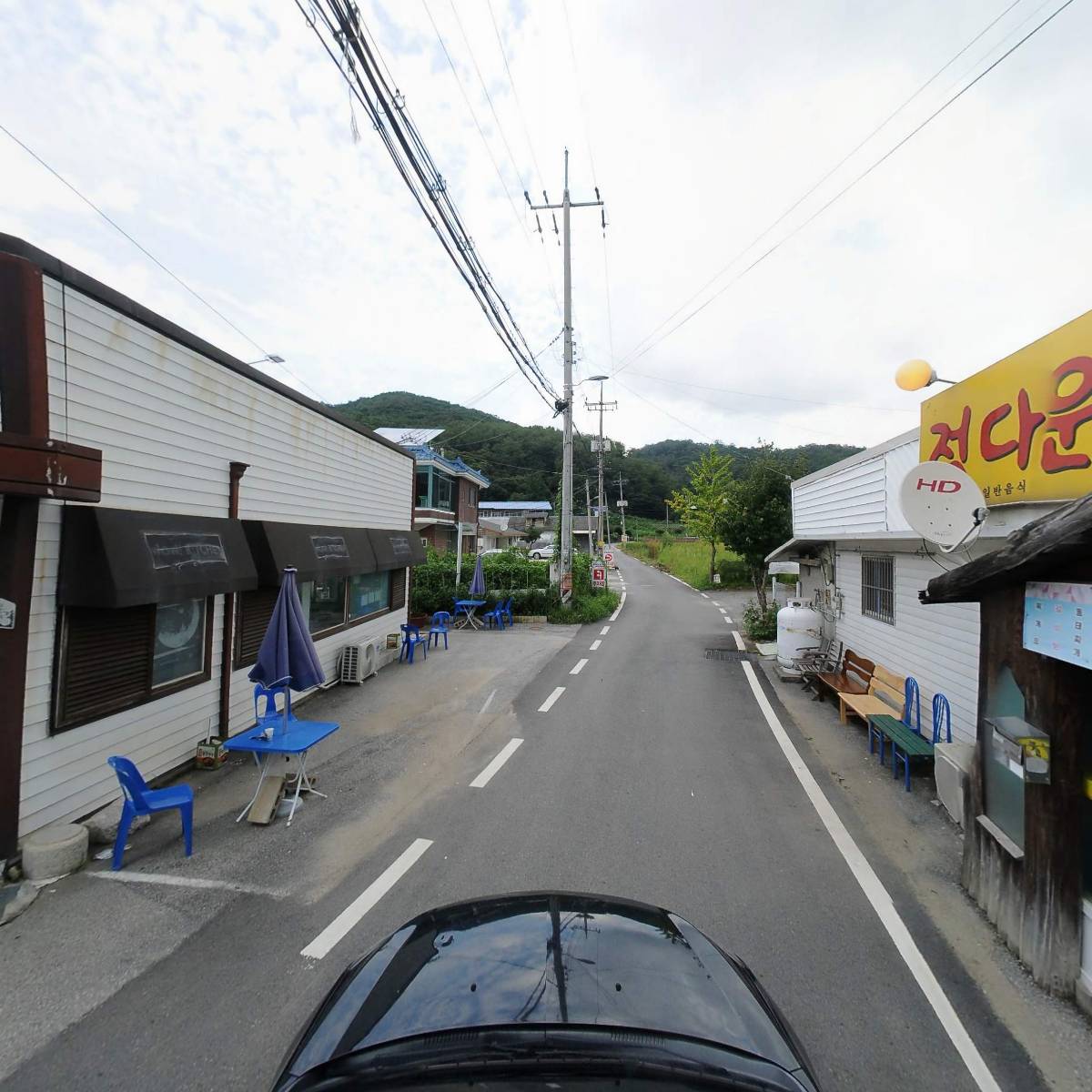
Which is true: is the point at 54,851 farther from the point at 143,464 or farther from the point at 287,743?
the point at 143,464

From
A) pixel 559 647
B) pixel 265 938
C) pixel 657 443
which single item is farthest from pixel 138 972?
pixel 657 443

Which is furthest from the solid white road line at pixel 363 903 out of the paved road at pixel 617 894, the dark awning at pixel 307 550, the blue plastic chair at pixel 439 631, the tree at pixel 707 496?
the tree at pixel 707 496

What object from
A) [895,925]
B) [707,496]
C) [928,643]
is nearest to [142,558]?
[895,925]

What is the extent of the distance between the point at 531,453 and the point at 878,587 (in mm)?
59179

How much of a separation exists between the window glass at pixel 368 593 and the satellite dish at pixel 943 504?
941 cm

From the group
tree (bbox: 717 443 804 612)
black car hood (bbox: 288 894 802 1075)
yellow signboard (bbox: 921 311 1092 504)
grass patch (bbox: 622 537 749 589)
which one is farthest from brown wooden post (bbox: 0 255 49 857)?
grass patch (bbox: 622 537 749 589)

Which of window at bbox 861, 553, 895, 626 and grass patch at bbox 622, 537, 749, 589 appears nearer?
window at bbox 861, 553, 895, 626

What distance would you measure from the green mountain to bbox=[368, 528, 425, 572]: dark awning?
54.0 feet

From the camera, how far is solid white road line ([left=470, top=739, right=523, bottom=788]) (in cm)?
630

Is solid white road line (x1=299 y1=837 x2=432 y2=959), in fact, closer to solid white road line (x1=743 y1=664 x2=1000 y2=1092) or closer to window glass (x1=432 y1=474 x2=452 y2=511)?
solid white road line (x1=743 y1=664 x2=1000 y2=1092)

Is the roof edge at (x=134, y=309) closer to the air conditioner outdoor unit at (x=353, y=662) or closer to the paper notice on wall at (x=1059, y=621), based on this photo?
the air conditioner outdoor unit at (x=353, y=662)

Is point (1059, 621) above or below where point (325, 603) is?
above

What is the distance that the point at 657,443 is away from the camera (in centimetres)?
8181

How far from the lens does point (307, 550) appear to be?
337 inches
